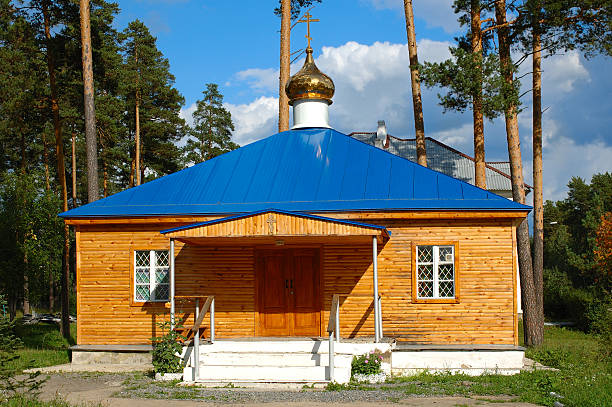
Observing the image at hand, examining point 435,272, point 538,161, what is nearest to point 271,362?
point 435,272

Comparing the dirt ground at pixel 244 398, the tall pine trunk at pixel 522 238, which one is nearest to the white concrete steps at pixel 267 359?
the dirt ground at pixel 244 398

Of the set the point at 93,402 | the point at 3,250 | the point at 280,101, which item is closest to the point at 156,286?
the point at 93,402

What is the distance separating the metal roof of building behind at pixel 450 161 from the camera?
3306 centimetres

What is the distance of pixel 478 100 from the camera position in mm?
16094

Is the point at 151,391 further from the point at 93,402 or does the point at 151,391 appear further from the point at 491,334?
the point at 491,334

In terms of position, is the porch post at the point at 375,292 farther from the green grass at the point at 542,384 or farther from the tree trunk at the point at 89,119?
the tree trunk at the point at 89,119

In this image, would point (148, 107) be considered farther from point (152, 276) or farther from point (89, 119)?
point (152, 276)

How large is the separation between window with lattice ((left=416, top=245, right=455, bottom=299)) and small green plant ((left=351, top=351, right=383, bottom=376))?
2214mm

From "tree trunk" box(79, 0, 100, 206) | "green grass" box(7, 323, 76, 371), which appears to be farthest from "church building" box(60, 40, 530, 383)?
"tree trunk" box(79, 0, 100, 206)

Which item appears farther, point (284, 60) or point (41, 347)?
point (284, 60)

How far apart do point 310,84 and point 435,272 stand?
621 cm

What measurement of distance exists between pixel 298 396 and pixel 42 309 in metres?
38.7

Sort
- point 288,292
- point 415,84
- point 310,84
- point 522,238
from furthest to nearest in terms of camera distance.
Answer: point 415,84 → point 522,238 → point 310,84 → point 288,292

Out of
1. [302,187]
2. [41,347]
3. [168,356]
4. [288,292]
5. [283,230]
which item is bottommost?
[41,347]
